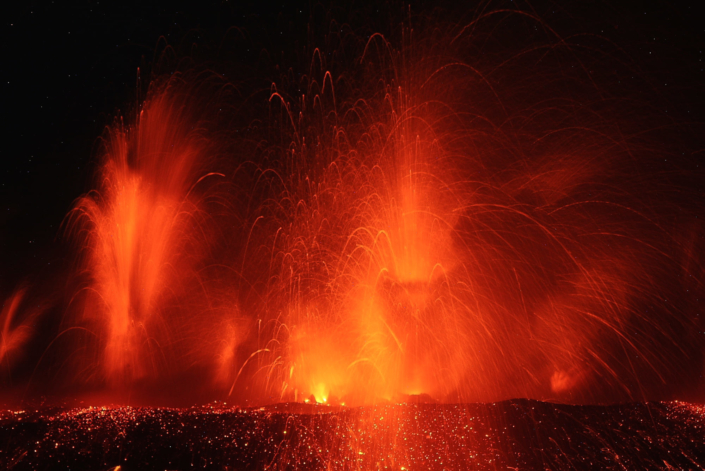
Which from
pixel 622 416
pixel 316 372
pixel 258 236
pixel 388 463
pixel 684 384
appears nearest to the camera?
pixel 388 463

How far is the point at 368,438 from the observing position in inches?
443

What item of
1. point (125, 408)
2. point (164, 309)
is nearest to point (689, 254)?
point (125, 408)

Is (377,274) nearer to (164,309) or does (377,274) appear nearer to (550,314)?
(550,314)

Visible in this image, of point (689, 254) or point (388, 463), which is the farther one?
point (689, 254)

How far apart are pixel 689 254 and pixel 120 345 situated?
922 inches

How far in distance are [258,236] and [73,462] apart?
13924mm

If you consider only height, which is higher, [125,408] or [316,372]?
[316,372]

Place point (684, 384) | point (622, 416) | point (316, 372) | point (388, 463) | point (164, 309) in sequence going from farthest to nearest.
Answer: point (164, 309)
point (316, 372)
point (684, 384)
point (622, 416)
point (388, 463)

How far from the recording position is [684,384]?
17672 millimetres

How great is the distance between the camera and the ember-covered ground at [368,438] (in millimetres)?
10602

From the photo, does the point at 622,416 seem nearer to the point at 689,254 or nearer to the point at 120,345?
the point at 689,254

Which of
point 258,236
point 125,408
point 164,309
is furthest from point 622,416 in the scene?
point 164,309

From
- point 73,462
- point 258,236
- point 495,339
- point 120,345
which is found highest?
point 258,236

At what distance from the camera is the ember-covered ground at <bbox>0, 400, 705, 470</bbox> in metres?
10.6
